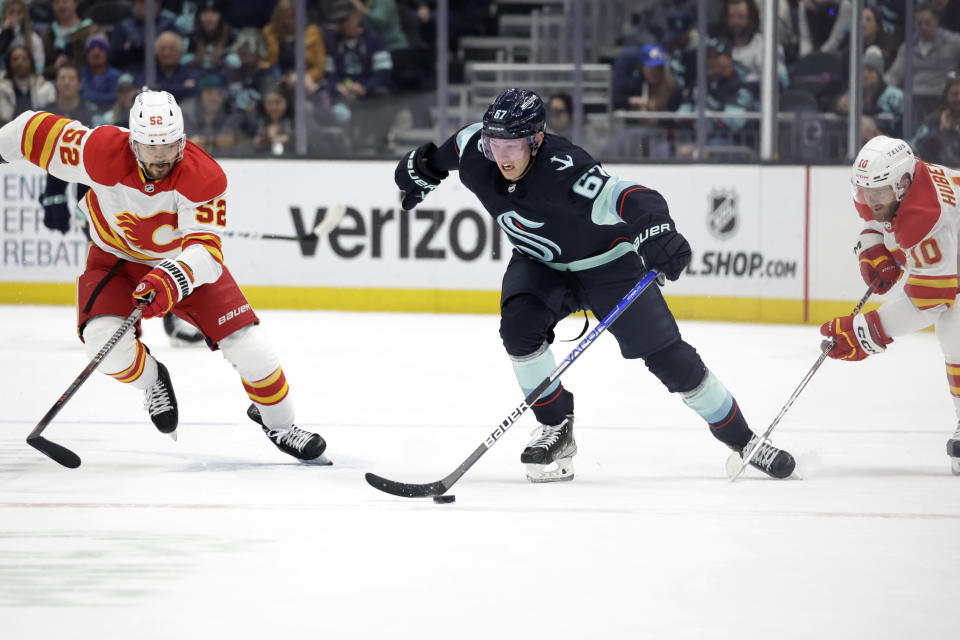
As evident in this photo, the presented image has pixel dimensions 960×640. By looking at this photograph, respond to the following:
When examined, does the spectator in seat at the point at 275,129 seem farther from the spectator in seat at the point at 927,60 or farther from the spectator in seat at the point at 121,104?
the spectator in seat at the point at 927,60

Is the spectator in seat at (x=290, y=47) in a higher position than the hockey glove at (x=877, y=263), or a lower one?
higher

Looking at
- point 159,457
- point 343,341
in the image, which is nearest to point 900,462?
point 159,457

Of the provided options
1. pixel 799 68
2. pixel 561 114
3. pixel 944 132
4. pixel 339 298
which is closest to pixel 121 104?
pixel 339 298

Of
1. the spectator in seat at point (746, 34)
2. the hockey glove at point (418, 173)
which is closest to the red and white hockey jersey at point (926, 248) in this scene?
the hockey glove at point (418, 173)

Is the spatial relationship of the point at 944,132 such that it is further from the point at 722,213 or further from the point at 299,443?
Answer: the point at 299,443

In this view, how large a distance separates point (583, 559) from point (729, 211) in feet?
16.4

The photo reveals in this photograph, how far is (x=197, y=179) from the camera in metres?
3.83

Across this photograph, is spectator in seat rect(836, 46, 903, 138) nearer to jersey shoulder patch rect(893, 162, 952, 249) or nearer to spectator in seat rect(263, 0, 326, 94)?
spectator in seat rect(263, 0, 326, 94)

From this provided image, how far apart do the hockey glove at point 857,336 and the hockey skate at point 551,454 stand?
0.80m

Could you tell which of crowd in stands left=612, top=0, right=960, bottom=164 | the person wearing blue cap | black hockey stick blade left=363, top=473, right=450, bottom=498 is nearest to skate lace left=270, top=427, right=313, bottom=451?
black hockey stick blade left=363, top=473, right=450, bottom=498

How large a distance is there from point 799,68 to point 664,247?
4687mm

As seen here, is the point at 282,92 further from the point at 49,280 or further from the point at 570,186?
the point at 570,186

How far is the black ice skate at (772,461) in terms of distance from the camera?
378 cm

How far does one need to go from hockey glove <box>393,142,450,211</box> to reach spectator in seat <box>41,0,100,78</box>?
5.32 m
